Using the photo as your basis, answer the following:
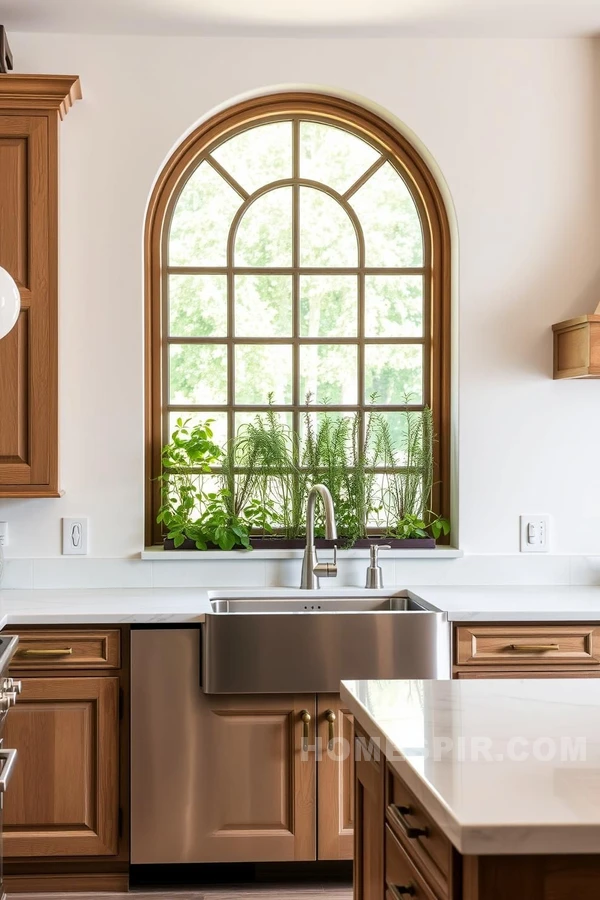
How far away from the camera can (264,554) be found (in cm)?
328

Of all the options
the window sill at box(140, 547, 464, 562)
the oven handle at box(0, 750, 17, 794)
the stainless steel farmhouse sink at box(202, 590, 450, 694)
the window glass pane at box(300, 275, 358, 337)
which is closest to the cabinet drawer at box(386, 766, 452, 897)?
the oven handle at box(0, 750, 17, 794)

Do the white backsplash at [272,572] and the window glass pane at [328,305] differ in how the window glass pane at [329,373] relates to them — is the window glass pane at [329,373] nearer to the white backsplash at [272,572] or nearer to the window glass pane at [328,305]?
the window glass pane at [328,305]

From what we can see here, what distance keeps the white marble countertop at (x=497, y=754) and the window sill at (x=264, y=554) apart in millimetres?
1407

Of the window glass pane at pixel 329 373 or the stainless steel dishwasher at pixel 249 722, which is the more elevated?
the window glass pane at pixel 329 373

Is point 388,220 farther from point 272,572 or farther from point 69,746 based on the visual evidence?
point 69,746

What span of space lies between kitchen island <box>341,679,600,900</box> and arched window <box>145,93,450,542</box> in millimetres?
1732

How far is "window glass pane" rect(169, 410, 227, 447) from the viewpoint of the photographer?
3.43 m

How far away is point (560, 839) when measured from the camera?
1.07 meters

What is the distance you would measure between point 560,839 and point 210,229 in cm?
273

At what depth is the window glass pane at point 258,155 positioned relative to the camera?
343 centimetres

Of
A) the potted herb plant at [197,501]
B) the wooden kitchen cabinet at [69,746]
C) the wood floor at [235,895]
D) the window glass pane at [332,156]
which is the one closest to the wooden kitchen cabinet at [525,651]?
the wood floor at [235,895]

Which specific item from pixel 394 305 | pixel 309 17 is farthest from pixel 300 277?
pixel 309 17

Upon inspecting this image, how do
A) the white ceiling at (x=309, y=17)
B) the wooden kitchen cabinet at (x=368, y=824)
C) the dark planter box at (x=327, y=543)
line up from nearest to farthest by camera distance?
1. the wooden kitchen cabinet at (x=368, y=824)
2. the white ceiling at (x=309, y=17)
3. the dark planter box at (x=327, y=543)

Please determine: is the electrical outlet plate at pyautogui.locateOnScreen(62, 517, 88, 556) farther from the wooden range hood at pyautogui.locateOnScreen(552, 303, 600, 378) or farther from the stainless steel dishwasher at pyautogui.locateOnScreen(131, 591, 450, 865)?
the wooden range hood at pyautogui.locateOnScreen(552, 303, 600, 378)
